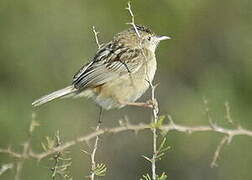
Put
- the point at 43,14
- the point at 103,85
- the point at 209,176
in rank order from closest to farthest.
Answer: the point at 103,85, the point at 209,176, the point at 43,14

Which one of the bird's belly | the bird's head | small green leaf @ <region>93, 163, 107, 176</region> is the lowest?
small green leaf @ <region>93, 163, 107, 176</region>

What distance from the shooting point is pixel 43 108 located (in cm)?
1424

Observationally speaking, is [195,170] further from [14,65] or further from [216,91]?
[14,65]

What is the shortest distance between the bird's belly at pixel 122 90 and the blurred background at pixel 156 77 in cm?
571

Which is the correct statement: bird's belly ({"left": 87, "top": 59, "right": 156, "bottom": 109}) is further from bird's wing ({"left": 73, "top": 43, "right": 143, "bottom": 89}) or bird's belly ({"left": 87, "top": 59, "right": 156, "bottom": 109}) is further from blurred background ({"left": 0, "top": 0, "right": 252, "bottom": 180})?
blurred background ({"left": 0, "top": 0, "right": 252, "bottom": 180})

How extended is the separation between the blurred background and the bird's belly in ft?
18.7

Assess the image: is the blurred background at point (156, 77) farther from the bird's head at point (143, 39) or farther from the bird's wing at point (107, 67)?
the bird's wing at point (107, 67)

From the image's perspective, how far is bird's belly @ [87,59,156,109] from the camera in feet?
24.0

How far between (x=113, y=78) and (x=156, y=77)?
6.76 metres

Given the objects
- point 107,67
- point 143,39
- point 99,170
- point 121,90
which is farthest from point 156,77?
point 99,170

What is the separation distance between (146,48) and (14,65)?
719 cm

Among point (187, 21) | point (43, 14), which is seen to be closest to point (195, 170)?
point (187, 21)

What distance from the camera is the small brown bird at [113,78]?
7344 millimetres

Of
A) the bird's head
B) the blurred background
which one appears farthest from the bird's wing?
the blurred background
